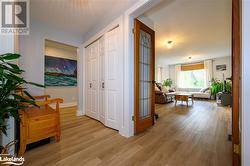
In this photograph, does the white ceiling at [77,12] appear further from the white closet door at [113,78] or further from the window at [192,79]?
the window at [192,79]

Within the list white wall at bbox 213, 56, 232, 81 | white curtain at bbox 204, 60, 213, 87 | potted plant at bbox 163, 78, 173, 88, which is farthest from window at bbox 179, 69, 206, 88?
potted plant at bbox 163, 78, 173, 88

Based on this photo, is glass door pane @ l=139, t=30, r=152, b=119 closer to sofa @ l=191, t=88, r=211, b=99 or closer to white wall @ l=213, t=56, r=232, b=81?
sofa @ l=191, t=88, r=211, b=99

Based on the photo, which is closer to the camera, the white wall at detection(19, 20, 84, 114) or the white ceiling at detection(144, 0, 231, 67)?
the white ceiling at detection(144, 0, 231, 67)

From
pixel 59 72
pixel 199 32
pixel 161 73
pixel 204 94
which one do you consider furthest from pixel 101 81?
pixel 161 73

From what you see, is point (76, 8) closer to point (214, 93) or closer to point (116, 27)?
point (116, 27)

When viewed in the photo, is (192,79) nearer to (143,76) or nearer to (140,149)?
(143,76)

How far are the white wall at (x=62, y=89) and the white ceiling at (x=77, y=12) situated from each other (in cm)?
179

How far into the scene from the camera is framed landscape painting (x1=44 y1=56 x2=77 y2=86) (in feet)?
14.8

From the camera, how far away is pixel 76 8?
8.30ft

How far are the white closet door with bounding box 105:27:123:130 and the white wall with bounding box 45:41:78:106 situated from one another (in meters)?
3.11

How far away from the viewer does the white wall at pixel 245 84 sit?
989mm

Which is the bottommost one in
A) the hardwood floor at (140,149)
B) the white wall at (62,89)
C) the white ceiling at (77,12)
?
the hardwood floor at (140,149)

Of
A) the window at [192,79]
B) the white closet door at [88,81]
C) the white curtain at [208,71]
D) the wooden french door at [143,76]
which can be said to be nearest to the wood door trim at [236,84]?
the wooden french door at [143,76]

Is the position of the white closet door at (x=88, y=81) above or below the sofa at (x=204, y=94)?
above
